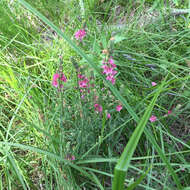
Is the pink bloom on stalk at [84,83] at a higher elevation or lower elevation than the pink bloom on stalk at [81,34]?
lower

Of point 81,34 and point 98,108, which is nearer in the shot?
point 98,108

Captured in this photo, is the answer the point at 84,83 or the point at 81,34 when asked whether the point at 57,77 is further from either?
the point at 81,34

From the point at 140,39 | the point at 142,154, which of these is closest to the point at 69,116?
the point at 142,154

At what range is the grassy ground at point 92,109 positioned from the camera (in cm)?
87

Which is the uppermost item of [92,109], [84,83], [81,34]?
[81,34]

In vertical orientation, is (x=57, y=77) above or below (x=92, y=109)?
above

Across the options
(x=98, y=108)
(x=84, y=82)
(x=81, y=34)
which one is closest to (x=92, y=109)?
(x=98, y=108)

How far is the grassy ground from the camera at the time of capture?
0.87 meters

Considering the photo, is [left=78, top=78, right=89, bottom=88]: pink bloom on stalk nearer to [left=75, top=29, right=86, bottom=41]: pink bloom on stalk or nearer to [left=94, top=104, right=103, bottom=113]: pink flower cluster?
[left=94, top=104, right=103, bottom=113]: pink flower cluster

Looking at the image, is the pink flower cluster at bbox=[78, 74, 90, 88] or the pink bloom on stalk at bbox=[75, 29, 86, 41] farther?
the pink bloom on stalk at bbox=[75, 29, 86, 41]

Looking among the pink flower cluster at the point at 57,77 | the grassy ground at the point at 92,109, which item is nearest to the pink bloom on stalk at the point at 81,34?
the grassy ground at the point at 92,109

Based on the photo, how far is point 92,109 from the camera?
98cm

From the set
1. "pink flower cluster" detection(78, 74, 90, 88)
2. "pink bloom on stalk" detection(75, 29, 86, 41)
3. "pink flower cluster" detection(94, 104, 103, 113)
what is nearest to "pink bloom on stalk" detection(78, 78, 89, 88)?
"pink flower cluster" detection(78, 74, 90, 88)

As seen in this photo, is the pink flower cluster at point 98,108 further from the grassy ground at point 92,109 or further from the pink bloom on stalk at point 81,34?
the pink bloom on stalk at point 81,34
